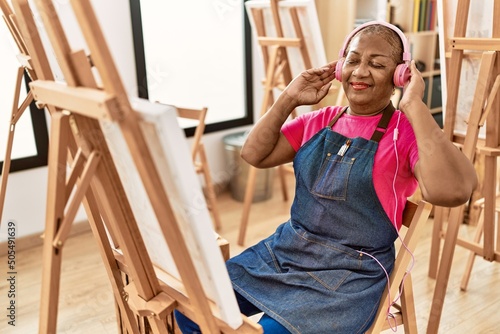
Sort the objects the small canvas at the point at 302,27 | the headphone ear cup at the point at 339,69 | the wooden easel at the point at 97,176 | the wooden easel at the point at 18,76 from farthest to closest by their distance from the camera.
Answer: the small canvas at the point at 302,27
the wooden easel at the point at 18,76
the headphone ear cup at the point at 339,69
the wooden easel at the point at 97,176

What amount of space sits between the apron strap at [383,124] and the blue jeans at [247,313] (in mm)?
582

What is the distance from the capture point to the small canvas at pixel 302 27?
2371mm

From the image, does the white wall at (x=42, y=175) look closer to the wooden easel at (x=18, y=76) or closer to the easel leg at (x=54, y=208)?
the wooden easel at (x=18, y=76)

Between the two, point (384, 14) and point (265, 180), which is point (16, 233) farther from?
point (384, 14)

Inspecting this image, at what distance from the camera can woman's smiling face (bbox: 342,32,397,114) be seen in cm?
132

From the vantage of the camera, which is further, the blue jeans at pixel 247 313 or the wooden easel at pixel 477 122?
the wooden easel at pixel 477 122

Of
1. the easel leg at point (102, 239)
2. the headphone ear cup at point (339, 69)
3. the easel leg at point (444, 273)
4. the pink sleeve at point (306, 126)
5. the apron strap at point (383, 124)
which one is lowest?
the easel leg at point (444, 273)

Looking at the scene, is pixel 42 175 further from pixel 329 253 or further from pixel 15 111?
pixel 329 253

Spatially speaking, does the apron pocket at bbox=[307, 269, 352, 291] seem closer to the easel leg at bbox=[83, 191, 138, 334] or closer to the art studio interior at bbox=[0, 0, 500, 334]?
the art studio interior at bbox=[0, 0, 500, 334]

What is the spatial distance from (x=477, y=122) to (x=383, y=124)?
2.09 feet

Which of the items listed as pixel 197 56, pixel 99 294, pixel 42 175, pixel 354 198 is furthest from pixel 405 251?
pixel 197 56

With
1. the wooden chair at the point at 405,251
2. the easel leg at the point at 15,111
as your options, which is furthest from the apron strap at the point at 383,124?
the easel leg at the point at 15,111

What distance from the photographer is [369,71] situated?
4.33 ft

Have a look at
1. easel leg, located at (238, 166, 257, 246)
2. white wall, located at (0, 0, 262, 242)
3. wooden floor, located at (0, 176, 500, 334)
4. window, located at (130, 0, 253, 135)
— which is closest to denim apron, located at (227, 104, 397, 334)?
wooden floor, located at (0, 176, 500, 334)
